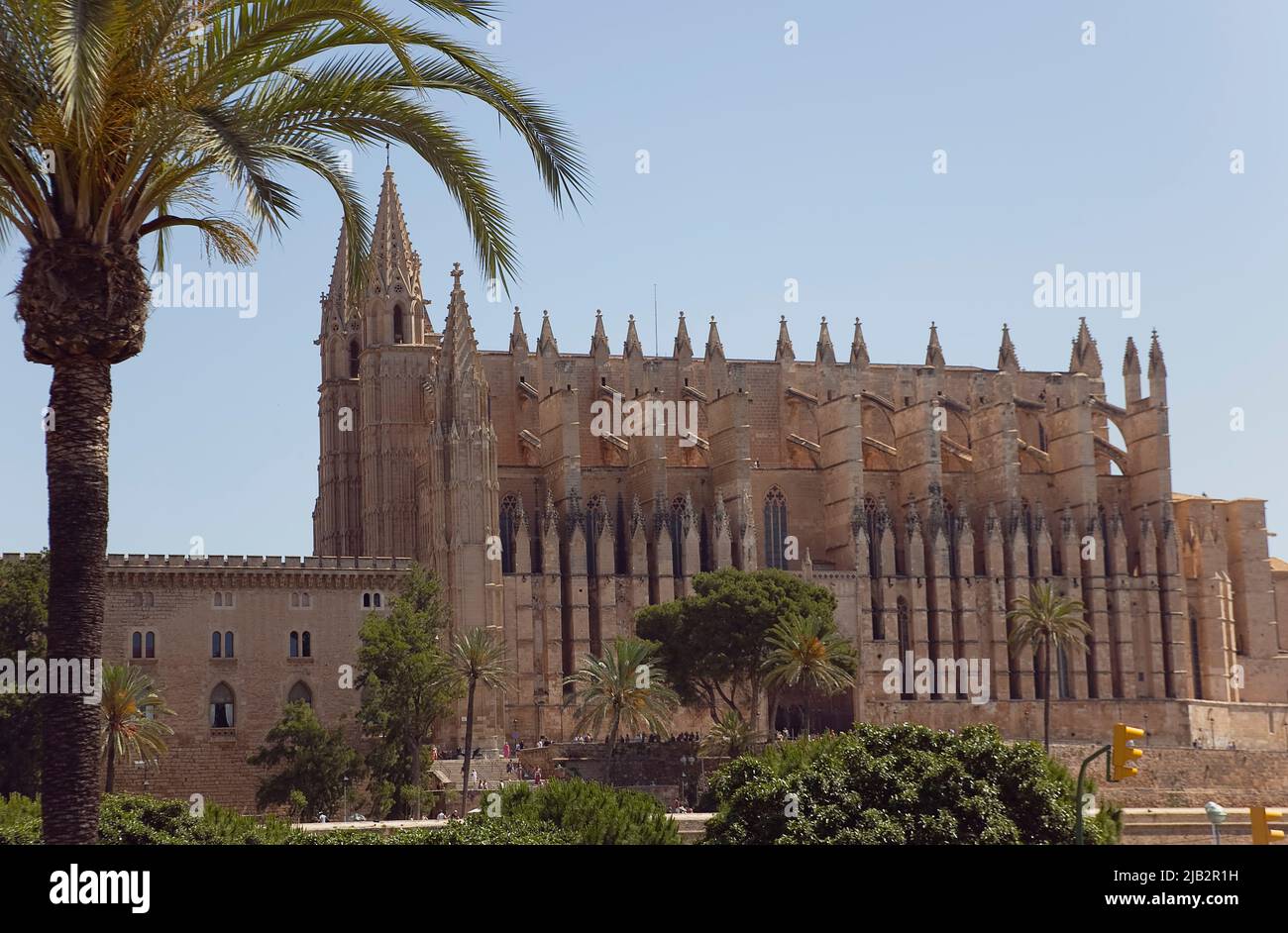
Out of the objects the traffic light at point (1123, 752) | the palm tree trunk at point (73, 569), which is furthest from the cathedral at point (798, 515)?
the palm tree trunk at point (73, 569)

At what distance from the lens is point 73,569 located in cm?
1505

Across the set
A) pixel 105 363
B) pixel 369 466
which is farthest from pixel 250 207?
pixel 369 466

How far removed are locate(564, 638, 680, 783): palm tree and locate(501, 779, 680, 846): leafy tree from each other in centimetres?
2049

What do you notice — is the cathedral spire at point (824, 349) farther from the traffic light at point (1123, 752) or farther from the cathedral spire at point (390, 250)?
the traffic light at point (1123, 752)

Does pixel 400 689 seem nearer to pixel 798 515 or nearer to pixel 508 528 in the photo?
pixel 508 528

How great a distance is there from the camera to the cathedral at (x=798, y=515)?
197 ft

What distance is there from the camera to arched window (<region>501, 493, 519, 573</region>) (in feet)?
205

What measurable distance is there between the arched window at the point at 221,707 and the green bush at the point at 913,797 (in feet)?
90.5

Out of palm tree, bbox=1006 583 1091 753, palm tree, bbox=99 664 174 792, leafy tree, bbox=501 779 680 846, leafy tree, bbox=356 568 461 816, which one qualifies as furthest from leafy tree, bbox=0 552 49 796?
palm tree, bbox=1006 583 1091 753

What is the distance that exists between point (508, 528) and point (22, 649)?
21575 millimetres

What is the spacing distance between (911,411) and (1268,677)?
18.1m

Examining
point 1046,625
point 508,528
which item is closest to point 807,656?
point 1046,625

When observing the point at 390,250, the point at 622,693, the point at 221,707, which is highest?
the point at 390,250
